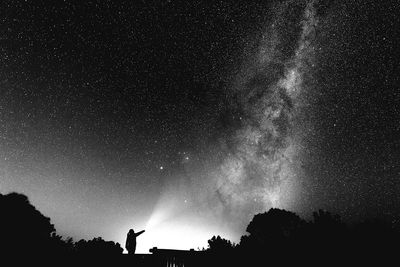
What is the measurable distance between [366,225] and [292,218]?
2553cm

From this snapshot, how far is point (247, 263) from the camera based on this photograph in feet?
24.5

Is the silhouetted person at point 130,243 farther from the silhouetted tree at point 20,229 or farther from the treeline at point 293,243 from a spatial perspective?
the silhouetted tree at point 20,229

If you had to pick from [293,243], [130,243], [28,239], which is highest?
[28,239]

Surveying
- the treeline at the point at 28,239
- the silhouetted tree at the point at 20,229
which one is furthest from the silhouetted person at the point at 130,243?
the silhouetted tree at the point at 20,229

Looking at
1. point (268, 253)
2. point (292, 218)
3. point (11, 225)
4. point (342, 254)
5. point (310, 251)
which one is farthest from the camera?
point (292, 218)

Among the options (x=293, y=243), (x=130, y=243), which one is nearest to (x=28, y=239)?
(x=130, y=243)

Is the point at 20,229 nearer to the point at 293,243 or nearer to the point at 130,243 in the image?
the point at 130,243

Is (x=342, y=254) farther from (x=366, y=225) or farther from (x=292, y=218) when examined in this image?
(x=292, y=218)

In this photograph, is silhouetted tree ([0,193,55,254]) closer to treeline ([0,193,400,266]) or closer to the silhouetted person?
treeline ([0,193,400,266])

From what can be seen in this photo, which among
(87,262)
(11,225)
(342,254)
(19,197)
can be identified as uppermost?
(19,197)

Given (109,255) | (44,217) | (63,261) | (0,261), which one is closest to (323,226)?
(109,255)

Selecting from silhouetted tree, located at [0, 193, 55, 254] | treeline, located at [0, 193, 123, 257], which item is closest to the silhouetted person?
treeline, located at [0, 193, 123, 257]

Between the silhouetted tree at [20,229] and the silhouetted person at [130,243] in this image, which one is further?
the silhouetted tree at [20,229]

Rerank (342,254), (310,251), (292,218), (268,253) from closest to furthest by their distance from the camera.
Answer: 1. (342,254)
2. (310,251)
3. (268,253)
4. (292,218)
